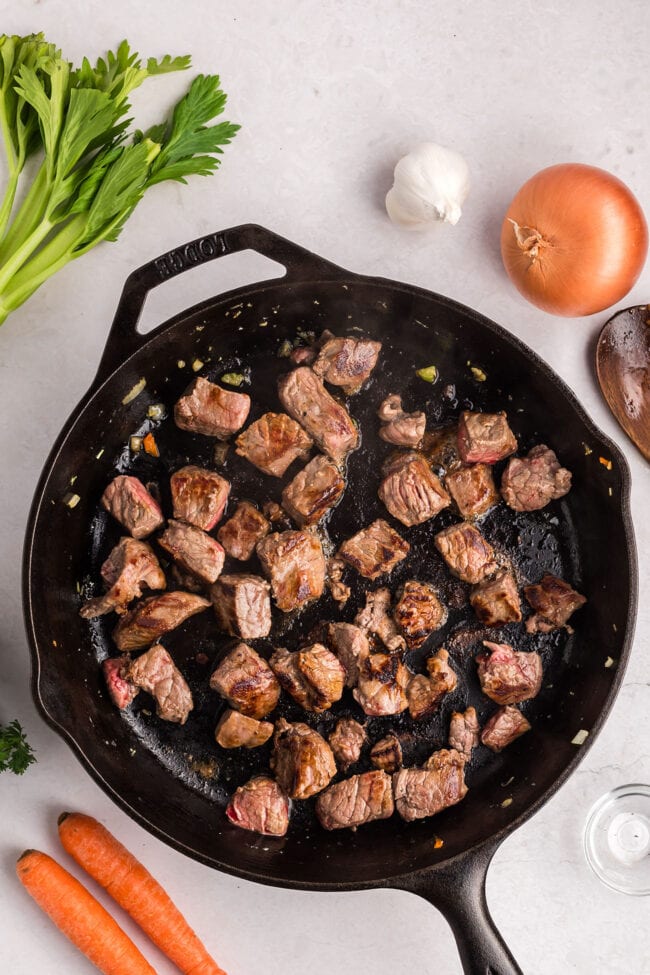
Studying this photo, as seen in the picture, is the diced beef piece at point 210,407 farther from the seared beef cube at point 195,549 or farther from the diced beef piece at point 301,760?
the diced beef piece at point 301,760

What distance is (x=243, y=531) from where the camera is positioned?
388 centimetres

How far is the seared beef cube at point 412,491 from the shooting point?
381 centimetres

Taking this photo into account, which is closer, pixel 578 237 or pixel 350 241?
pixel 578 237

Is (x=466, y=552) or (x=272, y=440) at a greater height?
(x=272, y=440)

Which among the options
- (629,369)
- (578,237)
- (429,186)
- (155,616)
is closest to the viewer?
(578,237)

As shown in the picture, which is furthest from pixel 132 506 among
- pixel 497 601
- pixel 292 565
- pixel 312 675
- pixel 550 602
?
pixel 550 602

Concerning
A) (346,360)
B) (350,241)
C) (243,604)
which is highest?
(350,241)

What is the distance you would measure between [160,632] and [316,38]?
9.38ft

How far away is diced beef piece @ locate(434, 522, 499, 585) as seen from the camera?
12.5 feet

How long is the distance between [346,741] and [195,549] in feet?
3.68

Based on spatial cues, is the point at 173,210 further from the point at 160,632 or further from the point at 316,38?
the point at 160,632

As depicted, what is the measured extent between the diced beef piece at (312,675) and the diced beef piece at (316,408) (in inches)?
37.8

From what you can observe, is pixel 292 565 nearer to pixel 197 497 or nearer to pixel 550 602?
pixel 197 497

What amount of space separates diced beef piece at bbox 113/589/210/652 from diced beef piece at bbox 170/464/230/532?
0.34 m
